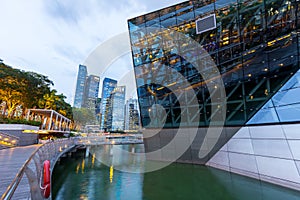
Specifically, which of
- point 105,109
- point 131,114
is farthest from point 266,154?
point 105,109

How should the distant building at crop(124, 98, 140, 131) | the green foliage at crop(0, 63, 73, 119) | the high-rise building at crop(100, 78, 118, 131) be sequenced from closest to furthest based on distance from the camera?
the green foliage at crop(0, 63, 73, 119)
the distant building at crop(124, 98, 140, 131)
the high-rise building at crop(100, 78, 118, 131)

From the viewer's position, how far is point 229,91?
13742mm

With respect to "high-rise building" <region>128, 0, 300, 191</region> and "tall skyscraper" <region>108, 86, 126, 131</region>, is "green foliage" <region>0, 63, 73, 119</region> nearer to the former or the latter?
"high-rise building" <region>128, 0, 300, 191</region>

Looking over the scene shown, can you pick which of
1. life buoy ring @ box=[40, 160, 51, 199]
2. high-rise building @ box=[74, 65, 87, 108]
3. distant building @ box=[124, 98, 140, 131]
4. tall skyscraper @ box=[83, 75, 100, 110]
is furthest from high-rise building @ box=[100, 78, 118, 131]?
life buoy ring @ box=[40, 160, 51, 199]

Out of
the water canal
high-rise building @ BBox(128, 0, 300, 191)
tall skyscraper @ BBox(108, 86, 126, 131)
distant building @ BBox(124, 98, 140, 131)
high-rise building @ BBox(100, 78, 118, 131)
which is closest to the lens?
the water canal

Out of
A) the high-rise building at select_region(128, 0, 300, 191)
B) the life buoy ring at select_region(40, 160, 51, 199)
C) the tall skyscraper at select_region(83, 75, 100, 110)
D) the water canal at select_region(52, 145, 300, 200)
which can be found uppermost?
the tall skyscraper at select_region(83, 75, 100, 110)

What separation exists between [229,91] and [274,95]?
3.21m

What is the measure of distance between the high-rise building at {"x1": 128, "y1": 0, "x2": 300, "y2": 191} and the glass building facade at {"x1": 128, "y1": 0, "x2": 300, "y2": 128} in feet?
0.21

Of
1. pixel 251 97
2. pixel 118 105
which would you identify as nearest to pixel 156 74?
pixel 251 97

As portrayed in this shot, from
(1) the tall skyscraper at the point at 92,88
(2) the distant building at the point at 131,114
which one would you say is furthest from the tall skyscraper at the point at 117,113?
(1) the tall skyscraper at the point at 92,88

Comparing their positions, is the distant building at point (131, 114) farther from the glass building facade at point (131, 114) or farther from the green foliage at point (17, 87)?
the green foliage at point (17, 87)

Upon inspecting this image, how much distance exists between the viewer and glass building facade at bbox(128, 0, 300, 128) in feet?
36.8

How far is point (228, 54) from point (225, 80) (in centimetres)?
208

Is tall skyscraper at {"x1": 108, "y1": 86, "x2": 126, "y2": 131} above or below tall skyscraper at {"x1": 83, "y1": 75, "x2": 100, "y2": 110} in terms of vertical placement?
below
